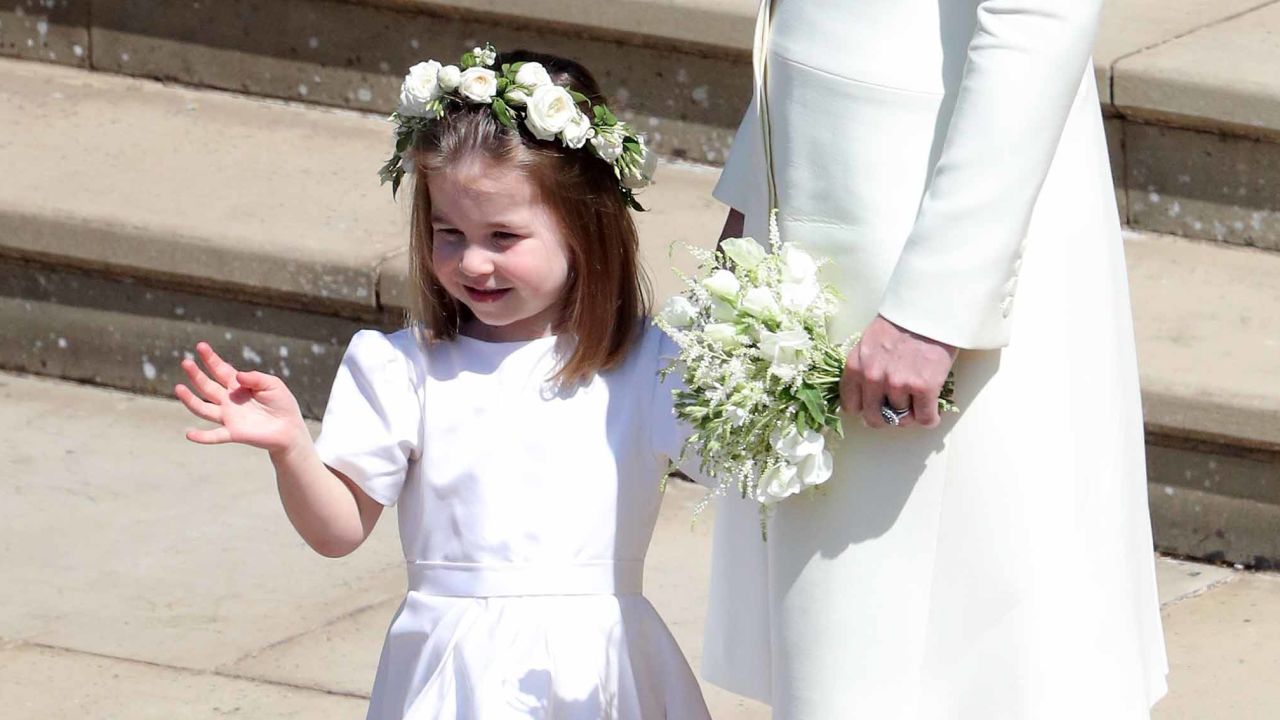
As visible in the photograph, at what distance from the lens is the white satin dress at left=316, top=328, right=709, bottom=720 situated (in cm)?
257

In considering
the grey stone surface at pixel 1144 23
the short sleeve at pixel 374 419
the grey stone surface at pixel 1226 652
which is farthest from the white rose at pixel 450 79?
the grey stone surface at pixel 1144 23

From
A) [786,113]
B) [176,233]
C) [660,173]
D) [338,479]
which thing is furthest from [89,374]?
[786,113]

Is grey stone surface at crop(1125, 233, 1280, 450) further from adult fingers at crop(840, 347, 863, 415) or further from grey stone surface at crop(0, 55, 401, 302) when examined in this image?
adult fingers at crop(840, 347, 863, 415)

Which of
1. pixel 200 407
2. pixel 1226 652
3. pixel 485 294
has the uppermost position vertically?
pixel 485 294

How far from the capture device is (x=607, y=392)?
8.55 feet

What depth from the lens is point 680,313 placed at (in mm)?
2352

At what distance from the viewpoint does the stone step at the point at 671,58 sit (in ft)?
15.1

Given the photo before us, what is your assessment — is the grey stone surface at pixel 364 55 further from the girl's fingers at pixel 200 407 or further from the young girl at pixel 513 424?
the girl's fingers at pixel 200 407

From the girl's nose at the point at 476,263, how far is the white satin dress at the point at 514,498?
0.54ft

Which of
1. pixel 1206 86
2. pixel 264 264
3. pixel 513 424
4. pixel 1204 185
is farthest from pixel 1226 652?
pixel 264 264

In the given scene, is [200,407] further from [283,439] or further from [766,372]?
[766,372]

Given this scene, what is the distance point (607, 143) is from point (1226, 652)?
5.77 ft

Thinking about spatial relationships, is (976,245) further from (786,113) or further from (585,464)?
(585,464)

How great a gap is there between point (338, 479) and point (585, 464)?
0.32 metres
